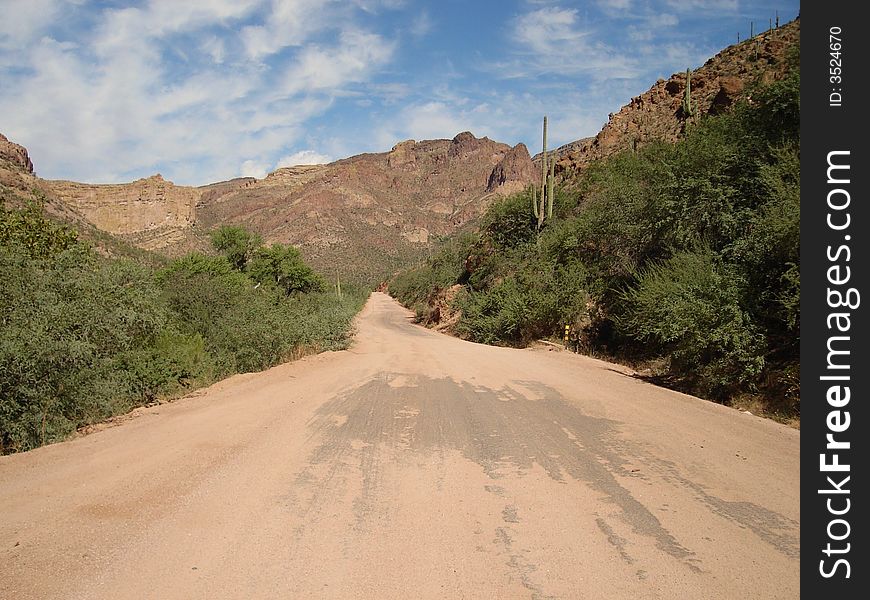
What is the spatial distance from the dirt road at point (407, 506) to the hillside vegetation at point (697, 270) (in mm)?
2473

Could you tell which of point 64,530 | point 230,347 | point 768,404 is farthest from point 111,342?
point 768,404

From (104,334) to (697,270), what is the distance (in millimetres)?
12324

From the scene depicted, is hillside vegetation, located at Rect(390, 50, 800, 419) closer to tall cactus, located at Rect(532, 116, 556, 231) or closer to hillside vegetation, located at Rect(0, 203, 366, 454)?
tall cactus, located at Rect(532, 116, 556, 231)

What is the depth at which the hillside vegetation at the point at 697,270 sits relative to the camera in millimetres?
9508

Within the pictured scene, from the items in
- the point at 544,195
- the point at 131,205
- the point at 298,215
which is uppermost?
the point at 131,205

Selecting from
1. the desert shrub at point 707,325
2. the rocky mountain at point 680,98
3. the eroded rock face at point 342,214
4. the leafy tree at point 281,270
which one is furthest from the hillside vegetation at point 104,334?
the eroded rock face at point 342,214

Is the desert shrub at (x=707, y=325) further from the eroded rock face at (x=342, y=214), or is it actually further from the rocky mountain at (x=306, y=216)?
the eroded rock face at (x=342, y=214)

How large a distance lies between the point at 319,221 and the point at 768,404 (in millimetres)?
140765

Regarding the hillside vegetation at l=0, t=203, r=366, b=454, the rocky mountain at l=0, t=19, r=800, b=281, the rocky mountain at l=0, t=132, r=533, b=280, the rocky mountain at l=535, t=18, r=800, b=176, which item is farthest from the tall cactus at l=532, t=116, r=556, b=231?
the rocky mountain at l=0, t=132, r=533, b=280

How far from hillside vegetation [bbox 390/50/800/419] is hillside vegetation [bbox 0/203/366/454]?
9.22 metres

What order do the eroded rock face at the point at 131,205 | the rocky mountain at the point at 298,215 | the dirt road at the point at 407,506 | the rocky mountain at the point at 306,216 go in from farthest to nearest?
the eroded rock face at the point at 131,205, the rocky mountain at the point at 306,216, the rocky mountain at the point at 298,215, the dirt road at the point at 407,506

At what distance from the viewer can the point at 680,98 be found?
41188mm

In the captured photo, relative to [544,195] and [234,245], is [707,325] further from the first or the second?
[234,245]

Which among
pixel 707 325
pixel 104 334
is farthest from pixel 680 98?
pixel 104 334
